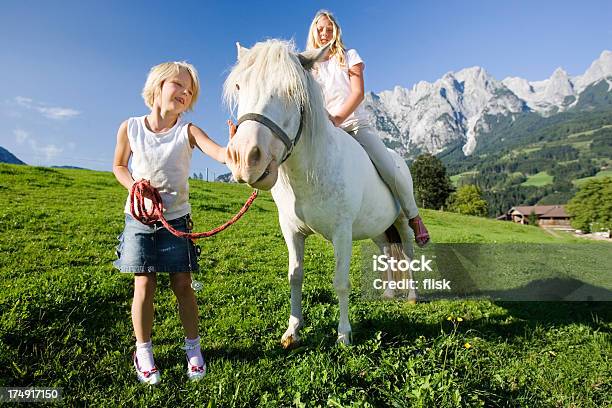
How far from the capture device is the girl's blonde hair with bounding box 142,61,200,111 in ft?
9.46

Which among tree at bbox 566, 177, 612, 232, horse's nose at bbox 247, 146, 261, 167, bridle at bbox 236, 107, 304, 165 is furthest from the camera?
tree at bbox 566, 177, 612, 232

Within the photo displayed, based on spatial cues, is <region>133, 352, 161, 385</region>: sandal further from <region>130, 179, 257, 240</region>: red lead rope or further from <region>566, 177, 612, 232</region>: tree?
<region>566, 177, 612, 232</region>: tree

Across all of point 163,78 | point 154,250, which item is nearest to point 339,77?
point 163,78

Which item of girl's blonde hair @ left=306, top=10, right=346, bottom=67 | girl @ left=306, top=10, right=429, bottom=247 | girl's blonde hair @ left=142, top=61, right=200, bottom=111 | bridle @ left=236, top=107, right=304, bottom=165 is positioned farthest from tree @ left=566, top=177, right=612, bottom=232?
girl's blonde hair @ left=142, top=61, right=200, bottom=111

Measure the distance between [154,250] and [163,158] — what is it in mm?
750

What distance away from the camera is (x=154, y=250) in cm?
293

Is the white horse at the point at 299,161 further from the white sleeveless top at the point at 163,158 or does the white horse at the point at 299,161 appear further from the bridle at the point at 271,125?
the white sleeveless top at the point at 163,158

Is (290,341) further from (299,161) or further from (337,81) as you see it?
(337,81)

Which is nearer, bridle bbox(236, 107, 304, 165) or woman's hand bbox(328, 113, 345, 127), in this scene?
bridle bbox(236, 107, 304, 165)

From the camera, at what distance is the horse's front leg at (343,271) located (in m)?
3.30

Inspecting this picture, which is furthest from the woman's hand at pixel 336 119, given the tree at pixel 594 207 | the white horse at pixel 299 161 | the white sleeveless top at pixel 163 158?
the tree at pixel 594 207

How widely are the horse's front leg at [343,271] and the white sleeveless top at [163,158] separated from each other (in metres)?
1.44

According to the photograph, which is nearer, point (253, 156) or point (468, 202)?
point (253, 156)

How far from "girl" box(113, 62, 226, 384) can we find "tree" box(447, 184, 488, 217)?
80.2m
